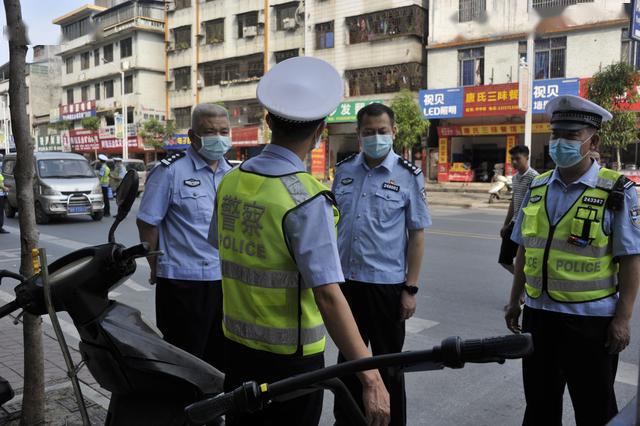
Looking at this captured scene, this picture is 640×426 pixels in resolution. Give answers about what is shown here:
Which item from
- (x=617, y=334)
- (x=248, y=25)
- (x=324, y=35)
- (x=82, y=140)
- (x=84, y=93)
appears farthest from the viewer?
(x=84, y=93)

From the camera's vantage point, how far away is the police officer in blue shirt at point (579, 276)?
2561 millimetres

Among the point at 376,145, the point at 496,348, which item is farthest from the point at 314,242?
the point at 376,145

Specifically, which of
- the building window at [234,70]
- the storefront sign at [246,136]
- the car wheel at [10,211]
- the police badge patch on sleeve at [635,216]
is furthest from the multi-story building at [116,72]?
the police badge patch on sleeve at [635,216]

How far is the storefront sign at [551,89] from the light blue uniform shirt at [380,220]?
819 inches

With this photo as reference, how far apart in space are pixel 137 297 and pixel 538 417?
16.0ft

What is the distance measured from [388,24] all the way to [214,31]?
13615 millimetres

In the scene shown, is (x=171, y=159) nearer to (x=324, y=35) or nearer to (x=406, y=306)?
(x=406, y=306)

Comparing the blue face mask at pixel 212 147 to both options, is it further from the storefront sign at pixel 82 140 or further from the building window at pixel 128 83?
the storefront sign at pixel 82 140

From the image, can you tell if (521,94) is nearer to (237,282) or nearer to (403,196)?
(403,196)

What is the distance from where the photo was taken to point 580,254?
8.55 ft

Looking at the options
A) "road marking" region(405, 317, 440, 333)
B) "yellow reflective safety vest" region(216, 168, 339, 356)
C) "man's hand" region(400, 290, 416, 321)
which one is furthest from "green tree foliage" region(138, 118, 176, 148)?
"yellow reflective safety vest" region(216, 168, 339, 356)

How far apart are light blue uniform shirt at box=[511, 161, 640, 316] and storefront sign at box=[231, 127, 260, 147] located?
31.0m

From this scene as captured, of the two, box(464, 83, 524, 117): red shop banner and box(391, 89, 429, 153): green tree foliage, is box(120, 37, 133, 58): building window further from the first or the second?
box(464, 83, 524, 117): red shop banner

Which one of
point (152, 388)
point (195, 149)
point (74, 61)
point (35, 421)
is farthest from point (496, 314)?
point (74, 61)
